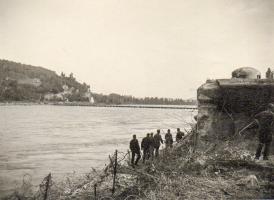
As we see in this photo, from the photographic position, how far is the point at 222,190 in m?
7.16

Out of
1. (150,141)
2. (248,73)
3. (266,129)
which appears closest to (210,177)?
(266,129)

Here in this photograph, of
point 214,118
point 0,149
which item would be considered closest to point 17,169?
point 0,149

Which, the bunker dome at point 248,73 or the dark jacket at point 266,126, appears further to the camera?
the bunker dome at point 248,73

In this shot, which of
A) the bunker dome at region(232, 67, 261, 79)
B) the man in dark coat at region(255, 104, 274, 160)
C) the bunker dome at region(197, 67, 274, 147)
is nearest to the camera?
the man in dark coat at region(255, 104, 274, 160)

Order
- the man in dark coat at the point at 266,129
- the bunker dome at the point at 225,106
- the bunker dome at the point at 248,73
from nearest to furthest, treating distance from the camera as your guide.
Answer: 1. the man in dark coat at the point at 266,129
2. the bunker dome at the point at 225,106
3. the bunker dome at the point at 248,73

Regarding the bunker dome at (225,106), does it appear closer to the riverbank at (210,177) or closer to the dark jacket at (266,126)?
the riverbank at (210,177)

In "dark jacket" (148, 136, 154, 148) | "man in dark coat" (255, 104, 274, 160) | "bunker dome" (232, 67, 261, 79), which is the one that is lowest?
"dark jacket" (148, 136, 154, 148)

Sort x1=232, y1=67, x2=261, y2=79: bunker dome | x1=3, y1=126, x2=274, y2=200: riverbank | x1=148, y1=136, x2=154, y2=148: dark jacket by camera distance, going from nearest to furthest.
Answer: x1=3, y1=126, x2=274, y2=200: riverbank, x1=232, y1=67, x2=261, y2=79: bunker dome, x1=148, y1=136, x2=154, y2=148: dark jacket

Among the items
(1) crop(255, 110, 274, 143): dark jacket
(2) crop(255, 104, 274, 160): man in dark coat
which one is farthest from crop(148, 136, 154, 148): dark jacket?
(1) crop(255, 110, 274, 143): dark jacket

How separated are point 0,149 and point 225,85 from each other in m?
25.4

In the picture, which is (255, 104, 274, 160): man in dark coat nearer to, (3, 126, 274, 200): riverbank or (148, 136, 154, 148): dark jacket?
(3, 126, 274, 200): riverbank

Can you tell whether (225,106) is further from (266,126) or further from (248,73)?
(266,126)

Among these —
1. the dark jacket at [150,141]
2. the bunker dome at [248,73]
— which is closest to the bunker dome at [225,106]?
the bunker dome at [248,73]

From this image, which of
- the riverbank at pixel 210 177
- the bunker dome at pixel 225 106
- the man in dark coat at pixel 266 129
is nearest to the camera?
the riverbank at pixel 210 177
